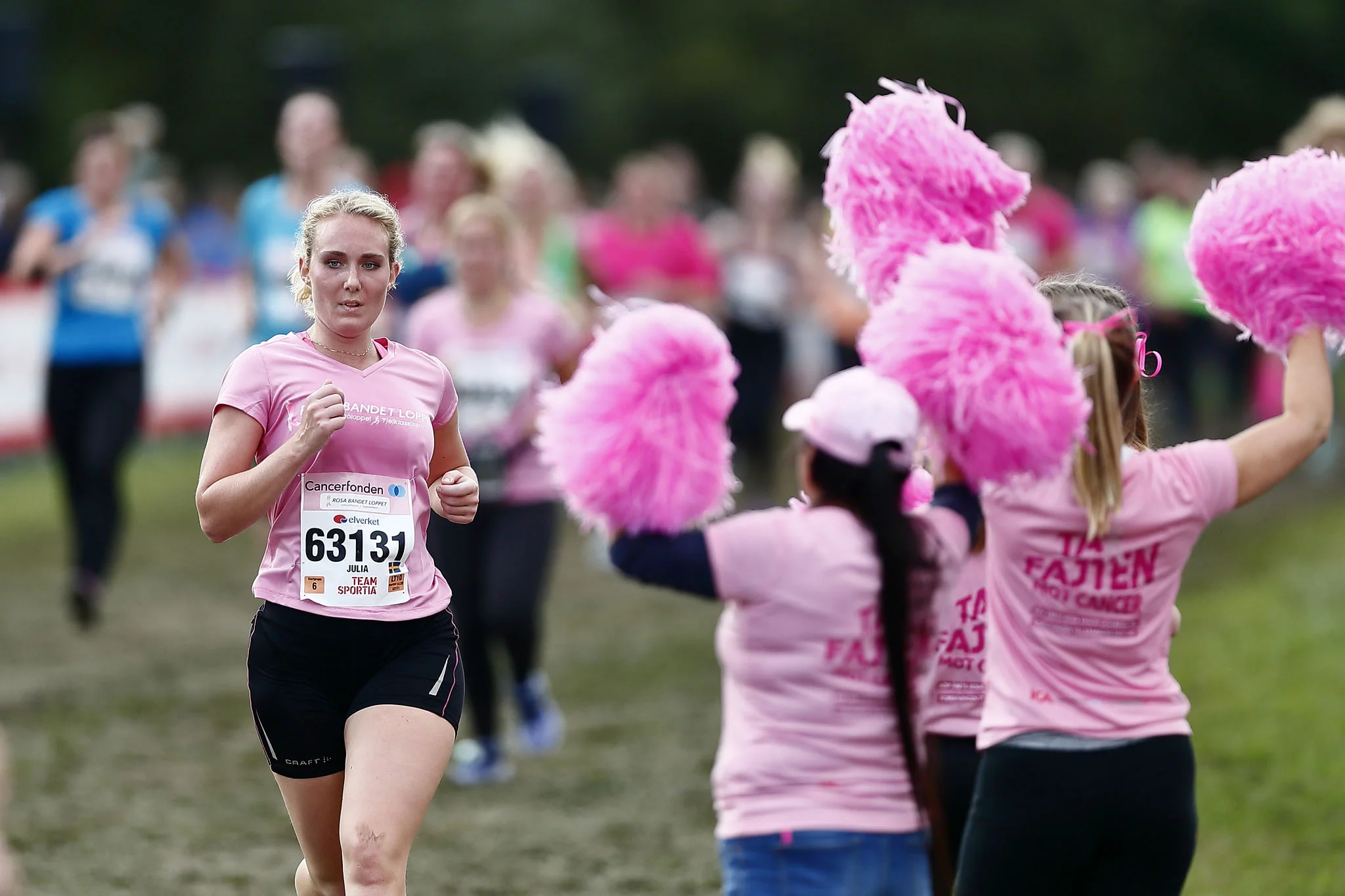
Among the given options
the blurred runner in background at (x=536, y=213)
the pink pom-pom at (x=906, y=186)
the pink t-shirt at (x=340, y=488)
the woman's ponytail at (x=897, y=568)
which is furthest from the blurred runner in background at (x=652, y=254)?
the woman's ponytail at (x=897, y=568)

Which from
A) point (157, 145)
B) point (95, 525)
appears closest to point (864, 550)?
point (95, 525)

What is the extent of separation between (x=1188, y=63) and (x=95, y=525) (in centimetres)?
2955

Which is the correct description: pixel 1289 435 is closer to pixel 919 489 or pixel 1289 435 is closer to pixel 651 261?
pixel 919 489

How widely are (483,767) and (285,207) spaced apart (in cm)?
358

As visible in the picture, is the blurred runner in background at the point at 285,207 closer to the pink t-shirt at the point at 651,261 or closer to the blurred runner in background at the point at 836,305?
the blurred runner in background at the point at 836,305

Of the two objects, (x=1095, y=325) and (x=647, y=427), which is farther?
(x=1095, y=325)

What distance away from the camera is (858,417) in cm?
346

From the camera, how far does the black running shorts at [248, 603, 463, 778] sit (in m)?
4.23

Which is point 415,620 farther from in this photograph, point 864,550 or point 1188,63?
point 1188,63

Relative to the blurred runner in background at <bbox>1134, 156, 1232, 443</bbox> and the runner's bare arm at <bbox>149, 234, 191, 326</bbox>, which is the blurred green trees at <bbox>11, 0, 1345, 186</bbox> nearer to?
the blurred runner in background at <bbox>1134, 156, 1232, 443</bbox>

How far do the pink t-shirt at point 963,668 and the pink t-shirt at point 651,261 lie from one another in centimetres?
847

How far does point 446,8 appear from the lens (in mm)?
34250

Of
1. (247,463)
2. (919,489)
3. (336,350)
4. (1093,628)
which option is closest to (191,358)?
(336,350)

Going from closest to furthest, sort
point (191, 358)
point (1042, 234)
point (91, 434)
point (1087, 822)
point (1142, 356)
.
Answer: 1. point (1087, 822)
2. point (1142, 356)
3. point (91, 434)
4. point (1042, 234)
5. point (191, 358)
